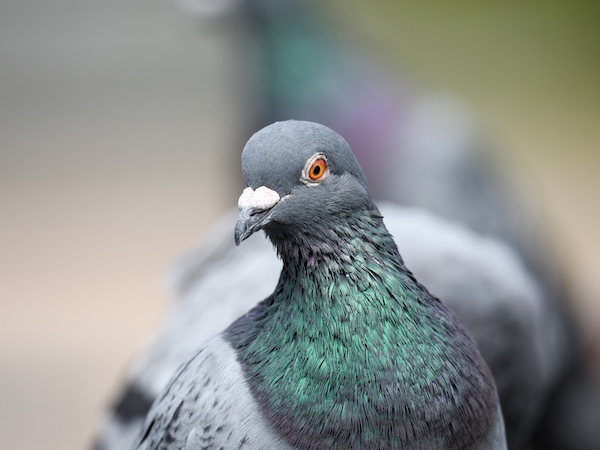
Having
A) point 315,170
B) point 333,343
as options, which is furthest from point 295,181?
point 333,343

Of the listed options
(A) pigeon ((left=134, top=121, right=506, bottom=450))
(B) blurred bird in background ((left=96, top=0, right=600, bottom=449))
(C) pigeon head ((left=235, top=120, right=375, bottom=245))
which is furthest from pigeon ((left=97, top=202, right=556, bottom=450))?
(C) pigeon head ((left=235, top=120, right=375, bottom=245))

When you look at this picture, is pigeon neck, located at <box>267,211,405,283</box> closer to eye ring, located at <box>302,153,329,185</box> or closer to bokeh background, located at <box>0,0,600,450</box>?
eye ring, located at <box>302,153,329,185</box>

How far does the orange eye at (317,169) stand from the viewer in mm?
1789

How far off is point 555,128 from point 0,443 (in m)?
5.32

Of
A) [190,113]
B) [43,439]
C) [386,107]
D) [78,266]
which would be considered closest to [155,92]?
[190,113]

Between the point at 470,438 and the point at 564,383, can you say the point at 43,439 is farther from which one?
the point at 470,438

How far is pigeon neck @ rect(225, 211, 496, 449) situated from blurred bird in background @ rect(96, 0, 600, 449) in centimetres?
100

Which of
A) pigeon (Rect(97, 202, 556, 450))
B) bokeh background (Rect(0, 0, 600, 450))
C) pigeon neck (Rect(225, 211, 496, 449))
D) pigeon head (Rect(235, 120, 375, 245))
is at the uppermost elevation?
bokeh background (Rect(0, 0, 600, 450))

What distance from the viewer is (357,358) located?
183 cm

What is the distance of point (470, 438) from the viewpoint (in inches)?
74.7

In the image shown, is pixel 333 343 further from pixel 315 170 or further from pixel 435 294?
pixel 435 294

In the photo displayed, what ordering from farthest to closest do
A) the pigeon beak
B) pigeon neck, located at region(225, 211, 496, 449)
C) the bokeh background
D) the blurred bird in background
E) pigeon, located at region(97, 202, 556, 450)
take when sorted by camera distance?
the bokeh background → the blurred bird in background → pigeon, located at region(97, 202, 556, 450) → pigeon neck, located at region(225, 211, 496, 449) → the pigeon beak

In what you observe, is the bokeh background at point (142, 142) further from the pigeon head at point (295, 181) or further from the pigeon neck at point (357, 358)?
the pigeon head at point (295, 181)

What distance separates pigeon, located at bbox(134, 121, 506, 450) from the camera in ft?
5.85
